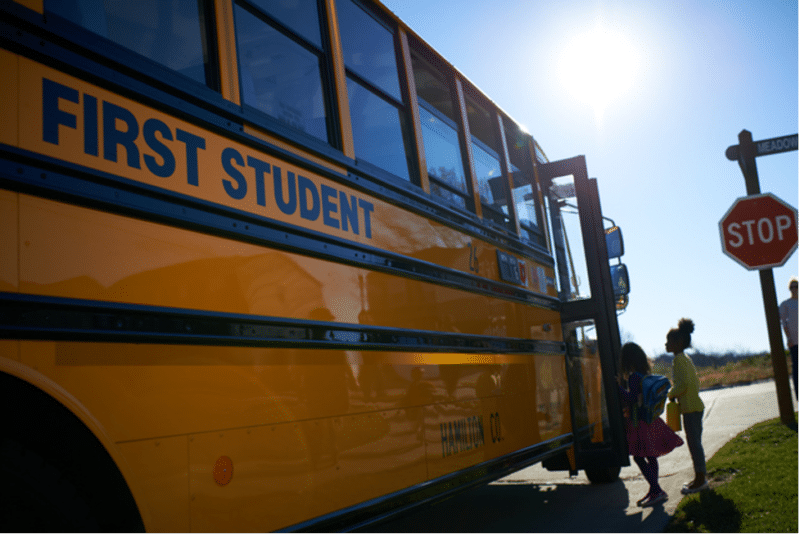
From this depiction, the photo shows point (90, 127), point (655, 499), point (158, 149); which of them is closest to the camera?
point (90, 127)

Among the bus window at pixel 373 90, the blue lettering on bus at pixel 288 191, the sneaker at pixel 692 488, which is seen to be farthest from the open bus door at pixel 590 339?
the blue lettering on bus at pixel 288 191

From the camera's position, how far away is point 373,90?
114 inches

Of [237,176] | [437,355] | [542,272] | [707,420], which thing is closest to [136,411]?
[237,176]

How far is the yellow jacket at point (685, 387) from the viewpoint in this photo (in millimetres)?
4703

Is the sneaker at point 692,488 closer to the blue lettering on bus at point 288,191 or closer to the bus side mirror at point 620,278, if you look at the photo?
the bus side mirror at point 620,278

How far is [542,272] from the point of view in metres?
4.59

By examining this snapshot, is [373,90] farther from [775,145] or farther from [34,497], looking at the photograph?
[775,145]

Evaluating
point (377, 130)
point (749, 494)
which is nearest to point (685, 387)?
point (749, 494)

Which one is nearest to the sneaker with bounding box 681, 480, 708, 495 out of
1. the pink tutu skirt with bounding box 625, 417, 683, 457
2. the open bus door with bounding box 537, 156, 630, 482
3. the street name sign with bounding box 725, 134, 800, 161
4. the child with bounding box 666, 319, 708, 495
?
the child with bounding box 666, 319, 708, 495

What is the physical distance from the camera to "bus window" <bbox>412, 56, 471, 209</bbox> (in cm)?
331

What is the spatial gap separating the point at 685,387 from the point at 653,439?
446mm

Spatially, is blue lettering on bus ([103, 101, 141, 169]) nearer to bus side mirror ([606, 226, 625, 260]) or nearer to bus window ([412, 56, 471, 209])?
bus window ([412, 56, 471, 209])

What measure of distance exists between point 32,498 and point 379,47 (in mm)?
2300

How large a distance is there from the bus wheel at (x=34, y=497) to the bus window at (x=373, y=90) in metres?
1.61
